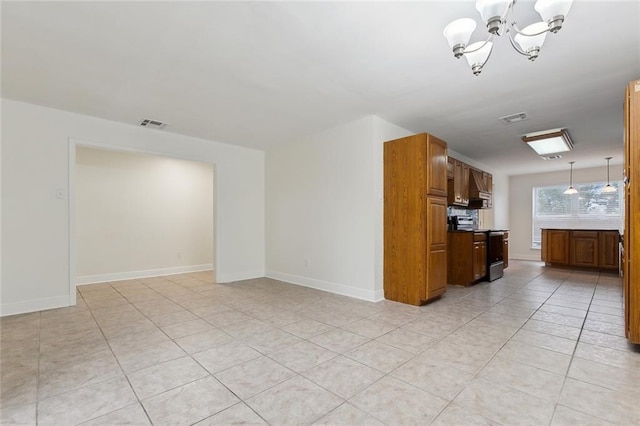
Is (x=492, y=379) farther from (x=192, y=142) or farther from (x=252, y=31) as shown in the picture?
(x=192, y=142)

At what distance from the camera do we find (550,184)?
27.0 feet

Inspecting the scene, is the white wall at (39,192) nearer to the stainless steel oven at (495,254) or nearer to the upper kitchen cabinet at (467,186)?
the upper kitchen cabinet at (467,186)

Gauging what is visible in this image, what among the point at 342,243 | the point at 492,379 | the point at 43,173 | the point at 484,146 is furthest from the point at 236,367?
the point at 484,146

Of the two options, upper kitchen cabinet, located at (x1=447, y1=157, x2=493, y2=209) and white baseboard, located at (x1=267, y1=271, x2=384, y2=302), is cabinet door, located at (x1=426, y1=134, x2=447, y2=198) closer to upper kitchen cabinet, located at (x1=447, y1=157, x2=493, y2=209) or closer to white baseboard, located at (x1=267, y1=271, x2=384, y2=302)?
upper kitchen cabinet, located at (x1=447, y1=157, x2=493, y2=209)

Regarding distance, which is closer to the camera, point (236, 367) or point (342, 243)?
point (236, 367)

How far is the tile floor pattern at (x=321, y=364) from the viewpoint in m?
1.62

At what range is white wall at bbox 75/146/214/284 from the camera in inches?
203

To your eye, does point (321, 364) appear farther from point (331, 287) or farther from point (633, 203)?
point (633, 203)

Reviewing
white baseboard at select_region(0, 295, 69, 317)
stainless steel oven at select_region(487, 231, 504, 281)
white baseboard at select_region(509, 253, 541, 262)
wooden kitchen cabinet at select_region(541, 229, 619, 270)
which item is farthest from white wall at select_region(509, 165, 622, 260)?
white baseboard at select_region(0, 295, 69, 317)

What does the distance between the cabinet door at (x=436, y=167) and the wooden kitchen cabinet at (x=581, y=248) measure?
4.86 m

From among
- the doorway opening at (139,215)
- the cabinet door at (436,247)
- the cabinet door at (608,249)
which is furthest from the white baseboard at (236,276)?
the cabinet door at (608,249)

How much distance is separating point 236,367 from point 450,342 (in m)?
1.82

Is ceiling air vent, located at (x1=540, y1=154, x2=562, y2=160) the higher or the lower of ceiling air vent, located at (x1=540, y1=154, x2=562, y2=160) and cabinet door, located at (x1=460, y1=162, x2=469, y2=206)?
the higher

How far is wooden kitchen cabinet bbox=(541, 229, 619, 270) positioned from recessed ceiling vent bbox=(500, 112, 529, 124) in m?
4.12
